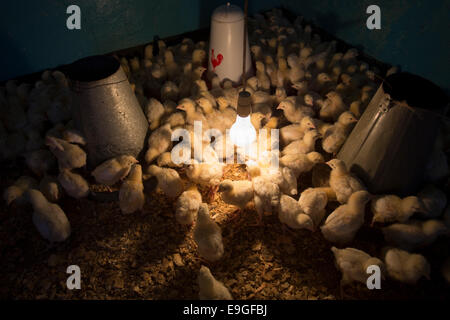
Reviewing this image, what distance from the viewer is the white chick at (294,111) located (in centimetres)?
310

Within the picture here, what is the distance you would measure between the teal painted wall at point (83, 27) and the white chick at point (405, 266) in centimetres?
382

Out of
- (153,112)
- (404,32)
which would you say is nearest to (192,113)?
(153,112)

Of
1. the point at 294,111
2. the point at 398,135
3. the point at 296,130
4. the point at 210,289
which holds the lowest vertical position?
the point at 210,289

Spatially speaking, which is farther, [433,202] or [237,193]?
[237,193]

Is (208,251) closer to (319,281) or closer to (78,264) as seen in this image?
(319,281)

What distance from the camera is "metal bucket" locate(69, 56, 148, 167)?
7.83 ft

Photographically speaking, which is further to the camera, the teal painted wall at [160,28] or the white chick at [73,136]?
the teal painted wall at [160,28]

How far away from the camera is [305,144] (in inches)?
109

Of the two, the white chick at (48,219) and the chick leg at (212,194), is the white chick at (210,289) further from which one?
the white chick at (48,219)

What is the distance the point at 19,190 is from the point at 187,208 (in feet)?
4.33

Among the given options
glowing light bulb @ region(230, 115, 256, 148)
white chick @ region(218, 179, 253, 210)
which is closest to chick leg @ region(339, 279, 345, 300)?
white chick @ region(218, 179, 253, 210)

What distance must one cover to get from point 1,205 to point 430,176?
137 inches

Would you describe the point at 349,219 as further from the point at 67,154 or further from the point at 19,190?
the point at 19,190

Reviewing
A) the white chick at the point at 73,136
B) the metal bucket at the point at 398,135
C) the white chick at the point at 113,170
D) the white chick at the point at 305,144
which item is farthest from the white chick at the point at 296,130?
the white chick at the point at 73,136
